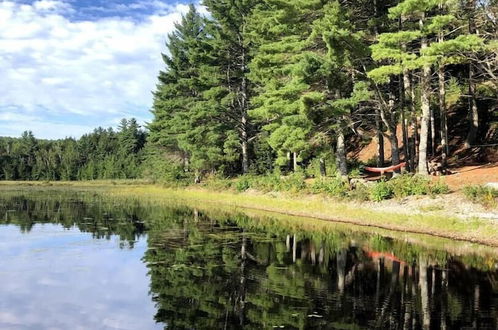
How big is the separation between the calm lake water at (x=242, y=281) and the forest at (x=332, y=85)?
27.7ft

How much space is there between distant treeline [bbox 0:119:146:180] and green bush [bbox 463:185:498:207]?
76173 mm

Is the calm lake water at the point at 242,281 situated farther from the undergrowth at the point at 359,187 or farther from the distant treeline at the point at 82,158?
the distant treeline at the point at 82,158

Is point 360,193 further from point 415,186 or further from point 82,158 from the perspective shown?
point 82,158

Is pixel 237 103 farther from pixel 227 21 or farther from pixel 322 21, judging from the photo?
pixel 322 21

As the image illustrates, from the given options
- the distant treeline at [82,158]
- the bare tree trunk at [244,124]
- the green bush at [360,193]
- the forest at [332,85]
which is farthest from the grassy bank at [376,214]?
the distant treeline at [82,158]

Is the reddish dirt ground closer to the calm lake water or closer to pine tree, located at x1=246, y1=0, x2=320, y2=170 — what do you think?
the calm lake water

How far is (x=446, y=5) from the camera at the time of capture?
23.0m

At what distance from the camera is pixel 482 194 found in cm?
1788

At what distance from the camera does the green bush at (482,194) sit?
17.4 m

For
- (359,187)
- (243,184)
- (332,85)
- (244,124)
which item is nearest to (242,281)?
(359,187)

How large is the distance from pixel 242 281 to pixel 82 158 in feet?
367

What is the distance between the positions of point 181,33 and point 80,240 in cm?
4265

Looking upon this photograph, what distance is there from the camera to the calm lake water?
29.3 feet

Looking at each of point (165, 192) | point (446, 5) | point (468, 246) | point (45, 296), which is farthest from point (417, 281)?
point (165, 192)
